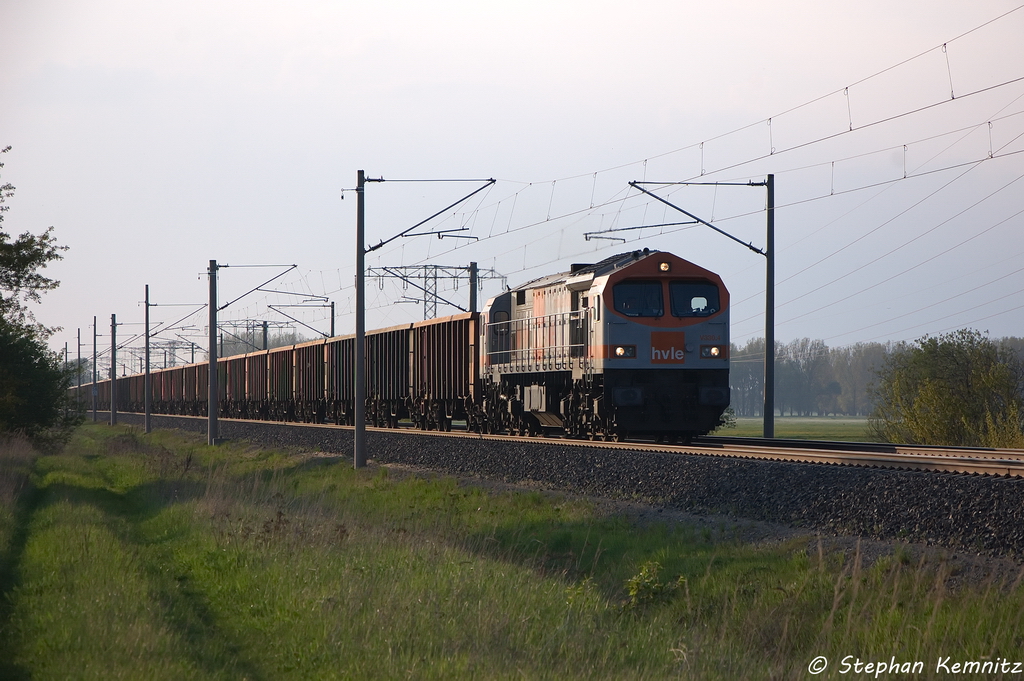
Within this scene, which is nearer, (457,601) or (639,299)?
(457,601)

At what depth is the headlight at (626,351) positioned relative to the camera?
20844 mm

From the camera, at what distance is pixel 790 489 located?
13.3 m

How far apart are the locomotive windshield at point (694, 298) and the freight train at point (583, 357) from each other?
1.1 inches

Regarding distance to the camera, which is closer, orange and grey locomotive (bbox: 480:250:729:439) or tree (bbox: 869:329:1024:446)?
orange and grey locomotive (bbox: 480:250:729:439)

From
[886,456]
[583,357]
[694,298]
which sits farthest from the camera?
[583,357]

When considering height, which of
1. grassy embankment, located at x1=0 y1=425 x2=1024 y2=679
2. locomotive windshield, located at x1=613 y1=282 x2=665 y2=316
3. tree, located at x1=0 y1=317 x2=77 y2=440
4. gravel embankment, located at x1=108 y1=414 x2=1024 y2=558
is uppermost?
locomotive windshield, located at x1=613 y1=282 x2=665 y2=316

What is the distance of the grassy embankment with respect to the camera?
25.6 feet

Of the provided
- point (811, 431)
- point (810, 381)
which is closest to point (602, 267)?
point (811, 431)

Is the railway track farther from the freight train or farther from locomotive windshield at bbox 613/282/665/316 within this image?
locomotive windshield at bbox 613/282/665/316

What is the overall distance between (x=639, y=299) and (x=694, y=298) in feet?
4.20

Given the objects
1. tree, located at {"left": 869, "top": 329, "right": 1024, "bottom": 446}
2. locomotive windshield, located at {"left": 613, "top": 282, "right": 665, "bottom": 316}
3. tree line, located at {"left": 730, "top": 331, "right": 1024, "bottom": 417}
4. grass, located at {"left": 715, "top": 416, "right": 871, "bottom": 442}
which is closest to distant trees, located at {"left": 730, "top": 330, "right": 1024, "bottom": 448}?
tree, located at {"left": 869, "top": 329, "right": 1024, "bottom": 446}

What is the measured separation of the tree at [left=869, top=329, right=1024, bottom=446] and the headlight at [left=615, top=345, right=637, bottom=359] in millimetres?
9755

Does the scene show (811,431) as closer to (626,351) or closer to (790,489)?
(626,351)

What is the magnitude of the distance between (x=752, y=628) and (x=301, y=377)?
1463 inches
